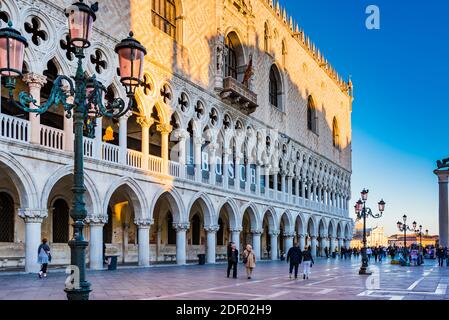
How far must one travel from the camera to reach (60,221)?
20062mm

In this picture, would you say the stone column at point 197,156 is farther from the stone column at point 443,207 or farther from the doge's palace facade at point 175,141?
the stone column at point 443,207

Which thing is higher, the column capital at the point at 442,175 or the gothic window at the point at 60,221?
the column capital at the point at 442,175

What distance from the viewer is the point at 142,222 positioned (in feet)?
65.9

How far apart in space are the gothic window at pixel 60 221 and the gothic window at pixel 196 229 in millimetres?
9403

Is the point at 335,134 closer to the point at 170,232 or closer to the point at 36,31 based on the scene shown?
the point at 170,232

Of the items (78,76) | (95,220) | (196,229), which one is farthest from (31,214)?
(196,229)

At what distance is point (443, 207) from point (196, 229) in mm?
14241

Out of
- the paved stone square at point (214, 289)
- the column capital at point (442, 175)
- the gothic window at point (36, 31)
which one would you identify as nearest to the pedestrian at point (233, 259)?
the paved stone square at point (214, 289)

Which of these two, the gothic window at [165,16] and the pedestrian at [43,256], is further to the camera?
the gothic window at [165,16]

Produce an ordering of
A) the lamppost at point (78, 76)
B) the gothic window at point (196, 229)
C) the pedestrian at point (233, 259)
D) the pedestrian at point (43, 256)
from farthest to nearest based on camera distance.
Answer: the gothic window at point (196, 229)
the pedestrian at point (233, 259)
the pedestrian at point (43, 256)
the lamppost at point (78, 76)

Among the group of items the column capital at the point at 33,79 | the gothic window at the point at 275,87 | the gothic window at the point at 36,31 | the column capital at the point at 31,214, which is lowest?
the column capital at the point at 31,214

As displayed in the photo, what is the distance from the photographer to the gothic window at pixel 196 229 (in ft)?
94.4

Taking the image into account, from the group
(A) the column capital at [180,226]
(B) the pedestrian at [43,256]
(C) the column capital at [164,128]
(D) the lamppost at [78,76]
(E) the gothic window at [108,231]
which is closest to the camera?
(D) the lamppost at [78,76]
